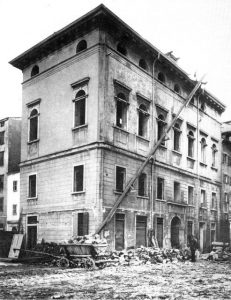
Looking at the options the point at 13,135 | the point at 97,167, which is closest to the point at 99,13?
the point at 97,167

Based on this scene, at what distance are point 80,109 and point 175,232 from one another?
11.5 m

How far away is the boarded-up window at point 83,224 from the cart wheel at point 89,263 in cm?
358

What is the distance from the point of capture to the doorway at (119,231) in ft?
70.2

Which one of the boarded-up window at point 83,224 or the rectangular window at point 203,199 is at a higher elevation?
the rectangular window at point 203,199

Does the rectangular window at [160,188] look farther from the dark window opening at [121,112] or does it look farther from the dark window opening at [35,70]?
the dark window opening at [35,70]

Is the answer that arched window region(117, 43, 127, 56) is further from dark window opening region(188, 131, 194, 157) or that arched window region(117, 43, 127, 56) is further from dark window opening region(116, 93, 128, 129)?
dark window opening region(188, 131, 194, 157)

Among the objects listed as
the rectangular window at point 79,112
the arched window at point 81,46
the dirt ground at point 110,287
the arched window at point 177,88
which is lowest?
the dirt ground at point 110,287

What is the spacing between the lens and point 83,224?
823 inches

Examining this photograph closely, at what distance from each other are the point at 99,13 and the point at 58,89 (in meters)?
5.35

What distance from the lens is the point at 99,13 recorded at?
2144 centimetres

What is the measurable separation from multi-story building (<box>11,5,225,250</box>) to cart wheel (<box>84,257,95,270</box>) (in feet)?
10.8

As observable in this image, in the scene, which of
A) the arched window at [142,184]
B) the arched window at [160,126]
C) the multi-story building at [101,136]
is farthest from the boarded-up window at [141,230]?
the arched window at [160,126]

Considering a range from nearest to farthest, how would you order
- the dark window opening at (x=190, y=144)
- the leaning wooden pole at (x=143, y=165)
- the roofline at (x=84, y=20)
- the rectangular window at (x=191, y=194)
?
the leaning wooden pole at (x=143, y=165)
the roofline at (x=84, y=20)
the rectangular window at (x=191, y=194)
the dark window opening at (x=190, y=144)

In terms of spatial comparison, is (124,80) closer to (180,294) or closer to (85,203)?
(85,203)
